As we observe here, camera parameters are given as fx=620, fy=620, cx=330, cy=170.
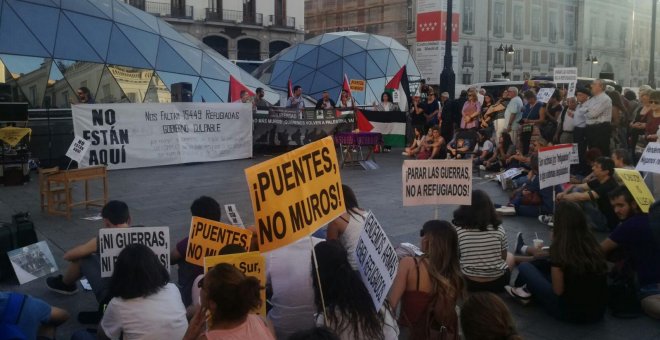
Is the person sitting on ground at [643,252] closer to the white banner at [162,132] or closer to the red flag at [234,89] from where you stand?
the white banner at [162,132]

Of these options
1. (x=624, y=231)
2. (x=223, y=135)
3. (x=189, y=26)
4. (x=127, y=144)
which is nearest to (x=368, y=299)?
(x=624, y=231)

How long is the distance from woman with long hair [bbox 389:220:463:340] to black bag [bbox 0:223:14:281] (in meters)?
4.08

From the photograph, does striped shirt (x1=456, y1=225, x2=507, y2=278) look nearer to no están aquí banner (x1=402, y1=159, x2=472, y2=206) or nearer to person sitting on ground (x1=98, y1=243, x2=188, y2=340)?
no están aquí banner (x1=402, y1=159, x2=472, y2=206)

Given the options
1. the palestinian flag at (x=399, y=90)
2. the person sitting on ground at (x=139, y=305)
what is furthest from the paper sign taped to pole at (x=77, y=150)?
the palestinian flag at (x=399, y=90)

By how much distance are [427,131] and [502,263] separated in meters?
11.2

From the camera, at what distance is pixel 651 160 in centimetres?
771

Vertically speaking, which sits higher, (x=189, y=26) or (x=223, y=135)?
(x=189, y=26)

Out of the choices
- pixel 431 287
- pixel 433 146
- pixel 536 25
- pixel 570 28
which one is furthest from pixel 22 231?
pixel 570 28

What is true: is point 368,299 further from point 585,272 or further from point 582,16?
point 582,16

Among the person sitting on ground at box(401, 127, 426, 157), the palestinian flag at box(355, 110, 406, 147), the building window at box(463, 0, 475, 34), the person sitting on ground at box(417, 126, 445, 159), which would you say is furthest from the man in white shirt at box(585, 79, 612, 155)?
the building window at box(463, 0, 475, 34)

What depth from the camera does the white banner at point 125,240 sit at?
4.74 metres

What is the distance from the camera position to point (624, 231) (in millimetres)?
5223

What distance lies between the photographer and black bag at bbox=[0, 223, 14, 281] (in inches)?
237

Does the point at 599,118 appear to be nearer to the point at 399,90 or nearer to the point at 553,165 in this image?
the point at 553,165
